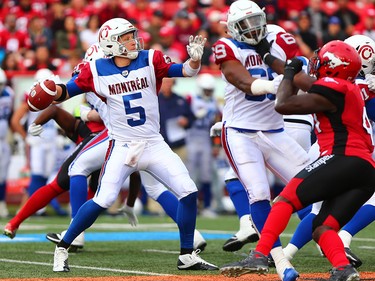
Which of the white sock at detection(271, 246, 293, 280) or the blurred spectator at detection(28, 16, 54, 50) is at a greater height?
the white sock at detection(271, 246, 293, 280)

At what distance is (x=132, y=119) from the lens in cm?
677

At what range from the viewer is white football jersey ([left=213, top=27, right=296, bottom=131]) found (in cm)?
660

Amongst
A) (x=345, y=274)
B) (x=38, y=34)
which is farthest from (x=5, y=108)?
(x=345, y=274)

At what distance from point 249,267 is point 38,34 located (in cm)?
1079

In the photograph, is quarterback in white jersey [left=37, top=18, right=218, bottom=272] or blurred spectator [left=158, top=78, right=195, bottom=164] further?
blurred spectator [left=158, top=78, right=195, bottom=164]

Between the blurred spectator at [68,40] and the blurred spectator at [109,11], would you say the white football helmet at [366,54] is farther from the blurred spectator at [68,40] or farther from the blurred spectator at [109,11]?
the blurred spectator at [109,11]

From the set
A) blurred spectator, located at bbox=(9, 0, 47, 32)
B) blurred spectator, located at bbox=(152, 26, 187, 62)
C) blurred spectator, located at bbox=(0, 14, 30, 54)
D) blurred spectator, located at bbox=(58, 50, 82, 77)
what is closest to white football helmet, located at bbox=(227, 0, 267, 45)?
blurred spectator, located at bbox=(58, 50, 82, 77)

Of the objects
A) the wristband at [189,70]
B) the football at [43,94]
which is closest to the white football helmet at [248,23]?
the wristband at [189,70]

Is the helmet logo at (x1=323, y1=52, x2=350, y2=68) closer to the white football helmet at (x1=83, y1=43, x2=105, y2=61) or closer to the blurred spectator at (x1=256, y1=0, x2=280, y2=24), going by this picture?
the white football helmet at (x1=83, y1=43, x2=105, y2=61)

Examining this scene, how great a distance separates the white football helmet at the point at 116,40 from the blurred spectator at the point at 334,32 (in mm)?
9555

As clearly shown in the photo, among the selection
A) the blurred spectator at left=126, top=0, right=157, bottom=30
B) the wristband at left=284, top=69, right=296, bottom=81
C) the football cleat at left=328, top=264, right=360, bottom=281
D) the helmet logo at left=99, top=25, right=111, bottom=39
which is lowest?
the blurred spectator at left=126, top=0, right=157, bottom=30

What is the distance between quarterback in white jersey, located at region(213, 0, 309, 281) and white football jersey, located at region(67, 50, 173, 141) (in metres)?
0.52

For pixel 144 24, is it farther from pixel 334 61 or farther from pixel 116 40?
pixel 334 61

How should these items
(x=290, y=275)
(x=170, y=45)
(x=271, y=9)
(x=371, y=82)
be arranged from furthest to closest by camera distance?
(x=271, y=9)
(x=170, y=45)
(x=371, y=82)
(x=290, y=275)
